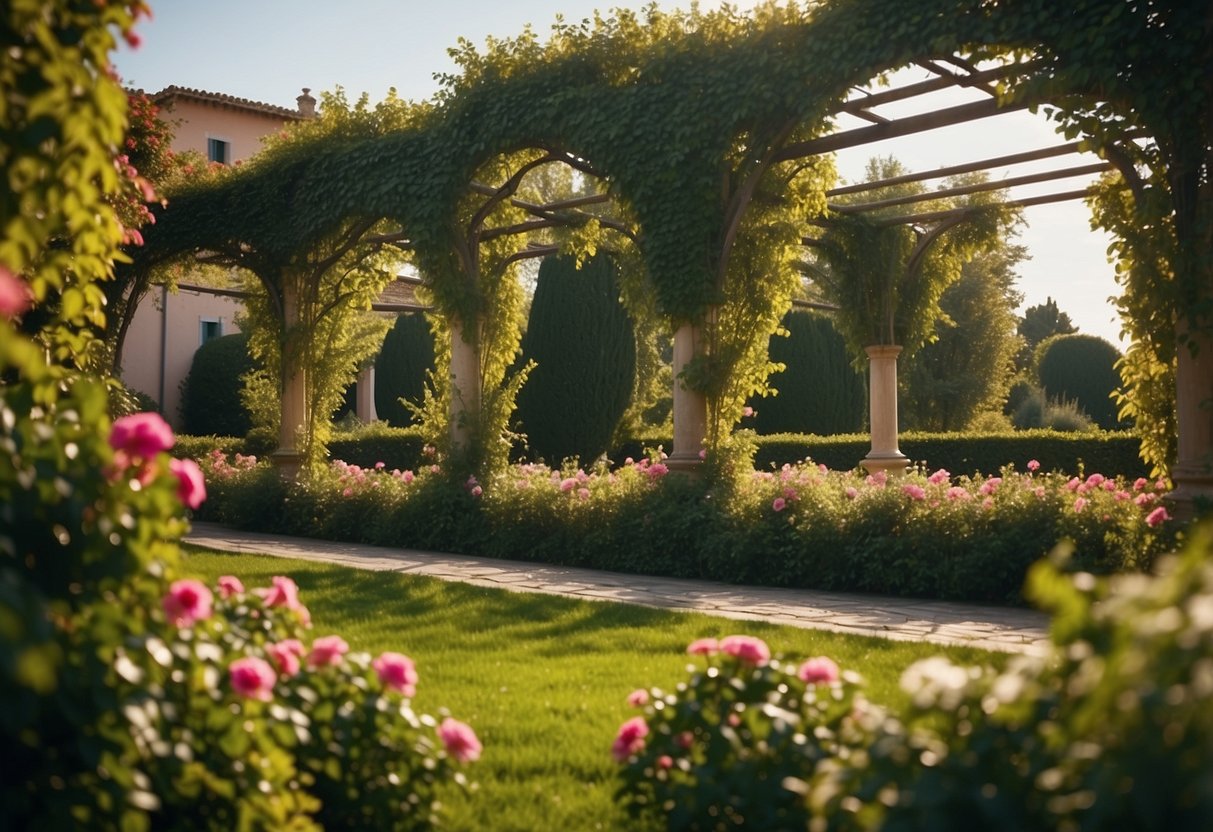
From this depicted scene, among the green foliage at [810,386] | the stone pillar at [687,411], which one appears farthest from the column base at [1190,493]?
the green foliage at [810,386]

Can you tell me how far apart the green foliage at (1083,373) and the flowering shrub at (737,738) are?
79.8 feet

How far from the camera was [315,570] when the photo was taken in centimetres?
823

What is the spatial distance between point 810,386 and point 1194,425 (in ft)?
49.0

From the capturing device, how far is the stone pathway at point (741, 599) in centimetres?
584

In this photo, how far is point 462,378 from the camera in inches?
452

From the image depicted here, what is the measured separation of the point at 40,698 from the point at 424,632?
3985 millimetres

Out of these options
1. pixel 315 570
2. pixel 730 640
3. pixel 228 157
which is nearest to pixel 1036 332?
pixel 228 157

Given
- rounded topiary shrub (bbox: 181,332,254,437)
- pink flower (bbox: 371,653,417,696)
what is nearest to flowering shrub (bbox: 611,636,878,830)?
pink flower (bbox: 371,653,417,696)

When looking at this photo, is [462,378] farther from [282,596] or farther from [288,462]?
[282,596]

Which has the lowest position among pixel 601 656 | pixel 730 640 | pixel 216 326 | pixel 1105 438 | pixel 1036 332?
pixel 601 656

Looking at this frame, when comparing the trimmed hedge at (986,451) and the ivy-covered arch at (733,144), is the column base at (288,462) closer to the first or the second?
the ivy-covered arch at (733,144)

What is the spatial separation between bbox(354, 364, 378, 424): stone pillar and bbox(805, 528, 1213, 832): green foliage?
23847mm

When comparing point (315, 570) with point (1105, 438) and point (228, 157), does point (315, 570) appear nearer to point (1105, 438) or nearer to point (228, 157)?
point (1105, 438)

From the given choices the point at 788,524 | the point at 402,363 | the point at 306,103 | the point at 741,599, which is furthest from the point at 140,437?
the point at 306,103
